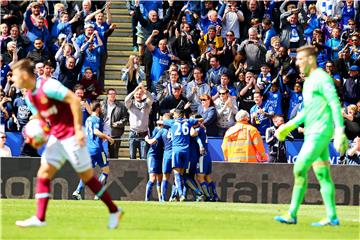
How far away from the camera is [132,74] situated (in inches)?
1140

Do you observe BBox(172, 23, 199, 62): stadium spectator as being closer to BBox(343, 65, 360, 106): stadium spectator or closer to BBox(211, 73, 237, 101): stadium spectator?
BBox(211, 73, 237, 101): stadium spectator

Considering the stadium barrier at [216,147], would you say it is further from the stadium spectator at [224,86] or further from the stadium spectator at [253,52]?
the stadium spectator at [253,52]

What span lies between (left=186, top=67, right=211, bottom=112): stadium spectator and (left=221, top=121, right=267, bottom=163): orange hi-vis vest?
2.10 meters

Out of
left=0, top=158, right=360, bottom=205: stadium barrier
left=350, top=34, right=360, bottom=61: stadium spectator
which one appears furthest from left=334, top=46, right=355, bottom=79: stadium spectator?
left=0, top=158, right=360, bottom=205: stadium barrier

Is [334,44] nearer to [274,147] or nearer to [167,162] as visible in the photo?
[274,147]

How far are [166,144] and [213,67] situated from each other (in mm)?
3788

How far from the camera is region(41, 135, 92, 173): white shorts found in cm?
1500

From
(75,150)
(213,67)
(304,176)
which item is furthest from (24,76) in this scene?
(213,67)

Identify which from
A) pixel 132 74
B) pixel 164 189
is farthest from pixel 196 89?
pixel 164 189

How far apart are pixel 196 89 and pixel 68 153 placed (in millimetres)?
13405

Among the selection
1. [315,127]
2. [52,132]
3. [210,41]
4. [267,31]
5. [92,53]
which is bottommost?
[52,132]

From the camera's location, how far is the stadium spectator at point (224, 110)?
27.5m

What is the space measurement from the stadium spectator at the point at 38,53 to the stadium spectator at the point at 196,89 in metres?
3.92

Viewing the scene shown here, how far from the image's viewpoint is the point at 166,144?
26.1 m
